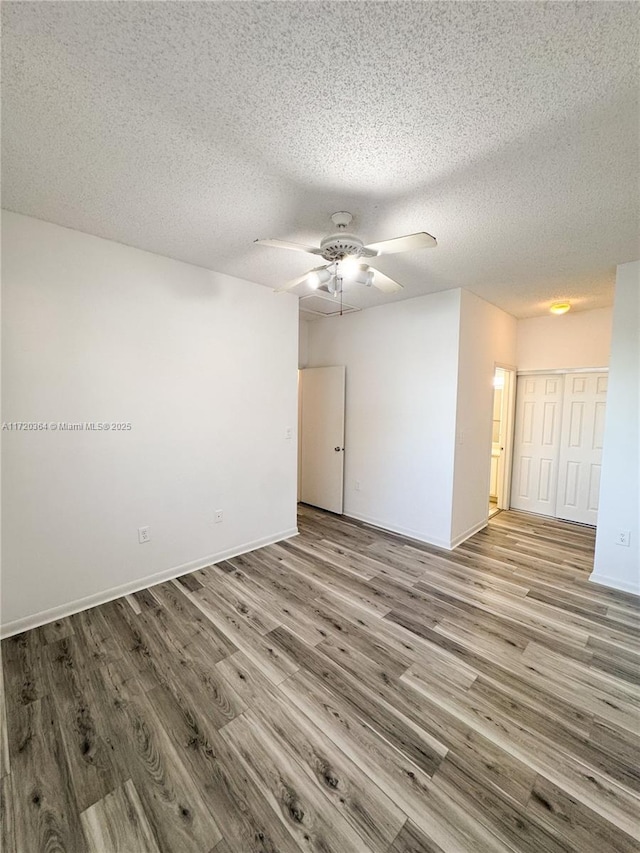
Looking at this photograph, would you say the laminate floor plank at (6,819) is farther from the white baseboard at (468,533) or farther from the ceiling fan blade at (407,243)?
the white baseboard at (468,533)

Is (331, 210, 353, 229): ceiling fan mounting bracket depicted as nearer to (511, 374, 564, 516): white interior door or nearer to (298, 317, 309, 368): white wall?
(298, 317, 309, 368): white wall

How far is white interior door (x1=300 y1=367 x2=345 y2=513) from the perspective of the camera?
4559 millimetres

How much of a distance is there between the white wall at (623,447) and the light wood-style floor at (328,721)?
0.31 metres

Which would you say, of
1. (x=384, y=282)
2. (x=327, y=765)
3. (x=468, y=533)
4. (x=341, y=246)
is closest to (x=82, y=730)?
(x=327, y=765)

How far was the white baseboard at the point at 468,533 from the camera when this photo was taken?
3.62 meters

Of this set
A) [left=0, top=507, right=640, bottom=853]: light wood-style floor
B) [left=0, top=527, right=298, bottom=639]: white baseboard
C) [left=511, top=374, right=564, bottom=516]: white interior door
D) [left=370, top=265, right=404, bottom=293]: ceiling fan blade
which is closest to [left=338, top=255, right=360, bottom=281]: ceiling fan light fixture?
[left=370, top=265, right=404, bottom=293]: ceiling fan blade

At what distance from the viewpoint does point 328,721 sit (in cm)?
162

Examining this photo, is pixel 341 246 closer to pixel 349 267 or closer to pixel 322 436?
pixel 349 267

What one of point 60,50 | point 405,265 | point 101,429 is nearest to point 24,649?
point 101,429

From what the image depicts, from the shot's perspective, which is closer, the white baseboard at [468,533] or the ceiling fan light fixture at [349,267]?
the ceiling fan light fixture at [349,267]

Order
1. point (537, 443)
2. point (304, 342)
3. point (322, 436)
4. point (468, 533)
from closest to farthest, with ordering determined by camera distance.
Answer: point (468, 533)
point (537, 443)
point (322, 436)
point (304, 342)

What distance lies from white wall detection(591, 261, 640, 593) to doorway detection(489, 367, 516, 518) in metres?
1.69

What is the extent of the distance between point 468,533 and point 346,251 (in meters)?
3.34

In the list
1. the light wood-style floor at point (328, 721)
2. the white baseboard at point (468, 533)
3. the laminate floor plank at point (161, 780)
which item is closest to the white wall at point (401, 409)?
the white baseboard at point (468, 533)
